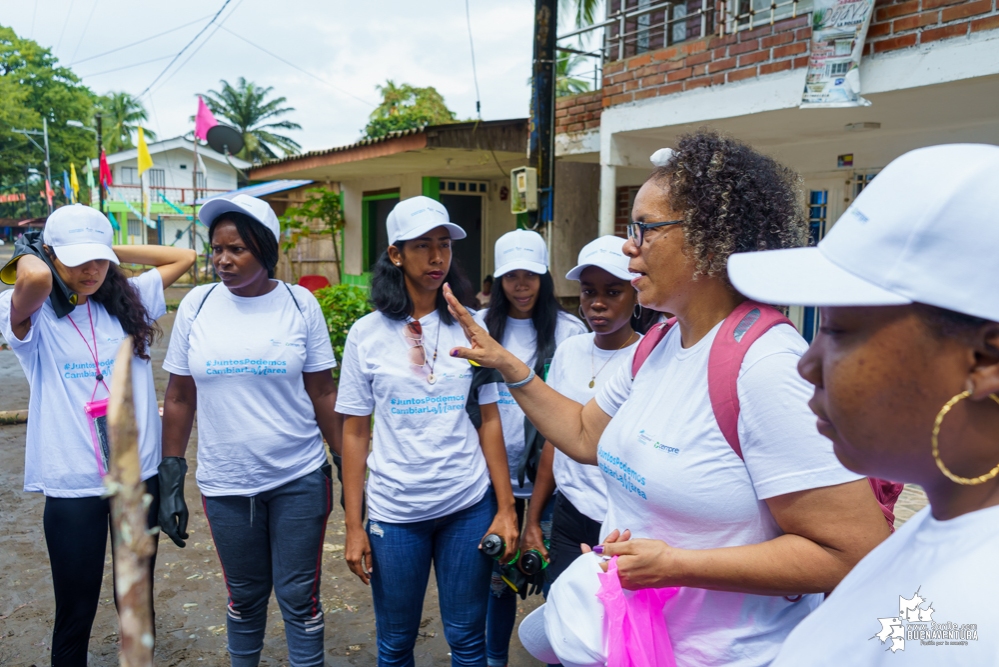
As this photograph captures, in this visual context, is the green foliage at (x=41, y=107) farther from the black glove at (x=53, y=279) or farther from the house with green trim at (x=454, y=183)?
the black glove at (x=53, y=279)

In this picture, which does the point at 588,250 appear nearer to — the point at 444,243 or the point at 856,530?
the point at 444,243

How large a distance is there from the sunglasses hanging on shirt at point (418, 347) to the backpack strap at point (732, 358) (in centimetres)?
148

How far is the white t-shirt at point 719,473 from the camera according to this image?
1.46 metres

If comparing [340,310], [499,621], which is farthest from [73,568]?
[340,310]

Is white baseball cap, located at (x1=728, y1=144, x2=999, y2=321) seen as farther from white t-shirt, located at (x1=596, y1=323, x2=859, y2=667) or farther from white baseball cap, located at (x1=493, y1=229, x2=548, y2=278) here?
white baseball cap, located at (x1=493, y1=229, x2=548, y2=278)

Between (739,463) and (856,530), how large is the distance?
0.24m

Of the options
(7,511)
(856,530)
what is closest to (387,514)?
(856,530)

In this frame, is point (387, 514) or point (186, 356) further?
point (186, 356)

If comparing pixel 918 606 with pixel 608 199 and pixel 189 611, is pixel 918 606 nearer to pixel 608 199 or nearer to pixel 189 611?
pixel 189 611

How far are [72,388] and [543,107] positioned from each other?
20.1ft

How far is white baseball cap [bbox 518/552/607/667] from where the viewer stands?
5.38 ft

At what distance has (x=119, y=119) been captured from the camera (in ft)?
168

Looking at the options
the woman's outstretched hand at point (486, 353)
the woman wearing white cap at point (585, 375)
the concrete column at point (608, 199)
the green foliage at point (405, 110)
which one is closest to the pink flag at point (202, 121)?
the green foliage at point (405, 110)

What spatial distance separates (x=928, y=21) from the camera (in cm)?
548
